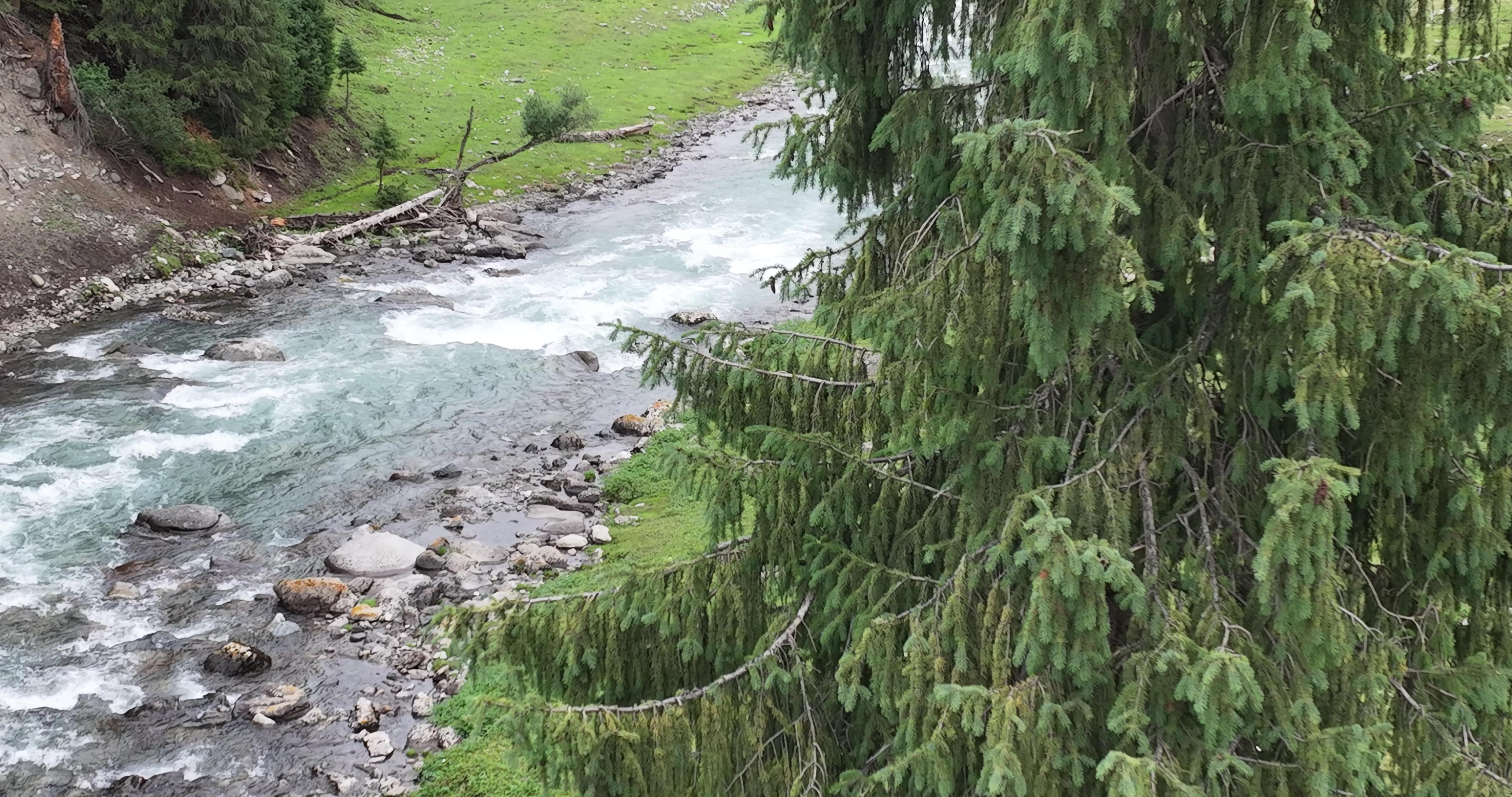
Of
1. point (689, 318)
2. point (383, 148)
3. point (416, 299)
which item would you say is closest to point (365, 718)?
point (689, 318)

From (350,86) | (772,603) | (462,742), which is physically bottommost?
(462,742)

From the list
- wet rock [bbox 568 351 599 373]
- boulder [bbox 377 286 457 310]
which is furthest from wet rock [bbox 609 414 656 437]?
boulder [bbox 377 286 457 310]

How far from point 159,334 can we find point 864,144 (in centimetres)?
2115

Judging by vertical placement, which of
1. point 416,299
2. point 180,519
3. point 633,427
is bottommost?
point 180,519

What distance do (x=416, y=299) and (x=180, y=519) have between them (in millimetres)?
11293

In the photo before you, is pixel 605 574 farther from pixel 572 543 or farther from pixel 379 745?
pixel 572 543

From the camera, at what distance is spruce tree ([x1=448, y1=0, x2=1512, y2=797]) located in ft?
12.7

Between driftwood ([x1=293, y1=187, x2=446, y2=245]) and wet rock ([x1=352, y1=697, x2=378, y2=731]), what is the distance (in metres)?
20.6

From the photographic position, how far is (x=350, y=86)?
40.8 m

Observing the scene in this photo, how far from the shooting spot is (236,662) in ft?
39.5

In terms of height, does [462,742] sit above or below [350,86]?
below

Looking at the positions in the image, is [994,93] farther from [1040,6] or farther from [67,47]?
[67,47]

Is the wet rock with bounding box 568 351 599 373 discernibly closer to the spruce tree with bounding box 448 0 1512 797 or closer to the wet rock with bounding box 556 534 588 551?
the wet rock with bounding box 556 534 588 551

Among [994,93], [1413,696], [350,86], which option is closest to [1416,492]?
[1413,696]
